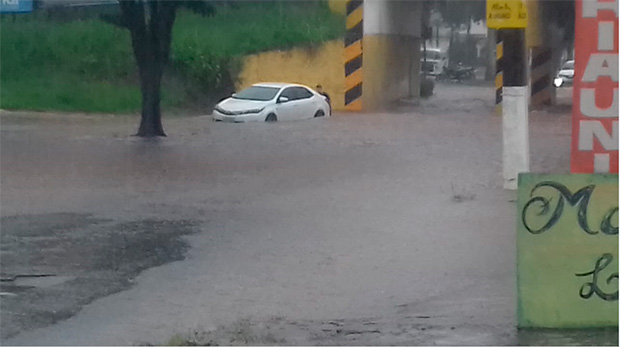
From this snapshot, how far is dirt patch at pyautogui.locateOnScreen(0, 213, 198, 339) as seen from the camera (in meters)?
7.46

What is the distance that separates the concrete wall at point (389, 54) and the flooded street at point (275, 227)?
1.10 ft

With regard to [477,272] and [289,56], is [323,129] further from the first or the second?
[477,272]

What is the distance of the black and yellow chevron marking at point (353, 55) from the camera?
37.7 ft

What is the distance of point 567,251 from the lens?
624 centimetres

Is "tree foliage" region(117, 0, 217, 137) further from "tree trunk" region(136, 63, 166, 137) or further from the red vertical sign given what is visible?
the red vertical sign

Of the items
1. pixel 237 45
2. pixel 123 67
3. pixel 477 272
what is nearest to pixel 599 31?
pixel 477 272

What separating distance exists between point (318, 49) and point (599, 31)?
349 cm

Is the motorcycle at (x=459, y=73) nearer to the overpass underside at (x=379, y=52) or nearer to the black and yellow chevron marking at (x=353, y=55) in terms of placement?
the overpass underside at (x=379, y=52)

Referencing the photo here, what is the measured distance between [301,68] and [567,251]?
600 cm

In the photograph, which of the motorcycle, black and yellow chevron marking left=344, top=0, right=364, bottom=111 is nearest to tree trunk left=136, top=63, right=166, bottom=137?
black and yellow chevron marking left=344, top=0, right=364, bottom=111

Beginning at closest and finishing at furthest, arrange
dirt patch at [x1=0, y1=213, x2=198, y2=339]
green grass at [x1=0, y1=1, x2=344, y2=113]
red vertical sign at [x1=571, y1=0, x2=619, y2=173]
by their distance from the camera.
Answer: dirt patch at [x1=0, y1=213, x2=198, y2=339] → red vertical sign at [x1=571, y1=0, x2=619, y2=173] → green grass at [x1=0, y1=1, x2=344, y2=113]

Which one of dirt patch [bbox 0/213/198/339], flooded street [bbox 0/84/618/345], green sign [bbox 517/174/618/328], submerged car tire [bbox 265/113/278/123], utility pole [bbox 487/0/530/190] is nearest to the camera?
green sign [bbox 517/174/618/328]

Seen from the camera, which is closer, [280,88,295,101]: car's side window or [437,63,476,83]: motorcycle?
[437,63,476,83]: motorcycle

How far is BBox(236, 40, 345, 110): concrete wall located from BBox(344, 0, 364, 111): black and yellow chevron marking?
0.06 metres
